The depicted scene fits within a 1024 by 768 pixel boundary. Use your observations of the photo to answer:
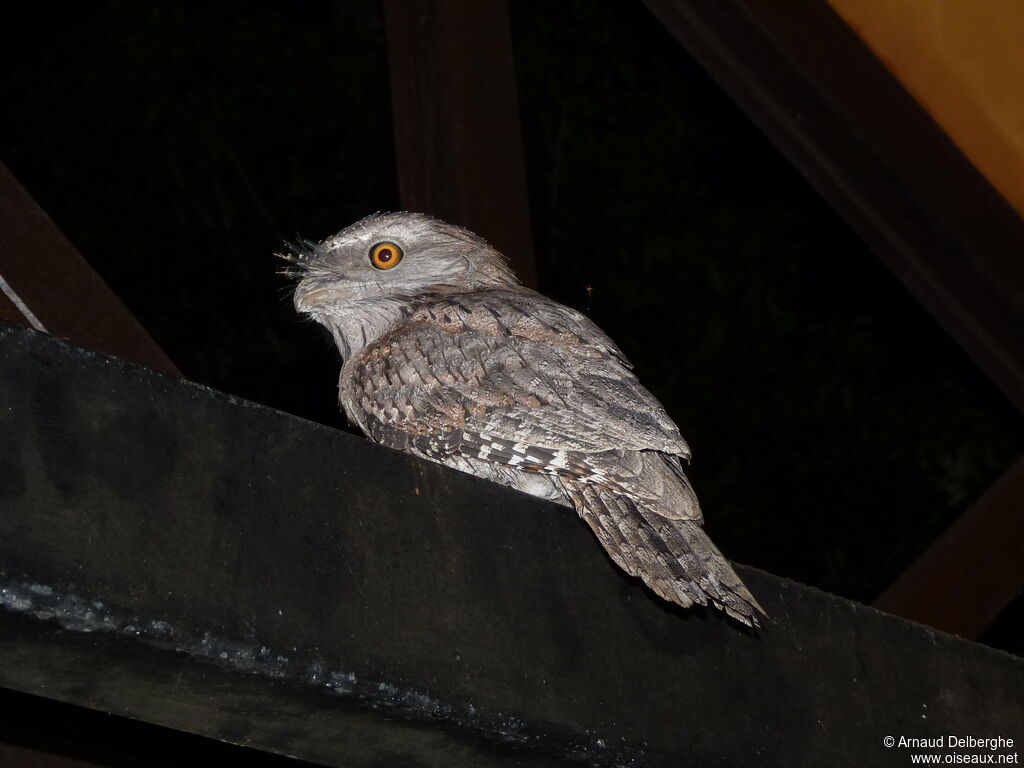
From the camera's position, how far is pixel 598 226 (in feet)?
27.0

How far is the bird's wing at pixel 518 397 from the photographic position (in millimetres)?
2457

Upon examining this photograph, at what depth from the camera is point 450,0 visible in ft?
10.6

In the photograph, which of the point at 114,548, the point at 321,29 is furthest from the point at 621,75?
the point at 114,548

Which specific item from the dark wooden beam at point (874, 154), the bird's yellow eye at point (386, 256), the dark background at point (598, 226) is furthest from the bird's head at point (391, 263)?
the dark background at point (598, 226)

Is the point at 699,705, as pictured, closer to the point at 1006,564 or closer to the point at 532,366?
the point at 532,366

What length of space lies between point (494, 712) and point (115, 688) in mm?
505

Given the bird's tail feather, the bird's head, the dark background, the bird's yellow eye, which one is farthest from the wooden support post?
the dark background

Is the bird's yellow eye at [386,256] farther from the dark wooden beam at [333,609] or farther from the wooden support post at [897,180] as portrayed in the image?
the dark wooden beam at [333,609]

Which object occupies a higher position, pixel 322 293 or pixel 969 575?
pixel 969 575

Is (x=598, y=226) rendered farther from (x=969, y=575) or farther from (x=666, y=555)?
(x=666, y=555)

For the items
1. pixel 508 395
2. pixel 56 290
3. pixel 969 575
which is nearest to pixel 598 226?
pixel 969 575

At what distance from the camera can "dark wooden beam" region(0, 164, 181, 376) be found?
8.20ft

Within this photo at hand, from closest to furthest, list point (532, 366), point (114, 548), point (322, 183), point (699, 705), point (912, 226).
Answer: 1. point (114, 548)
2. point (699, 705)
3. point (532, 366)
4. point (912, 226)
5. point (322, 183)

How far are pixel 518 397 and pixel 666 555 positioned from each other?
0.55 m
